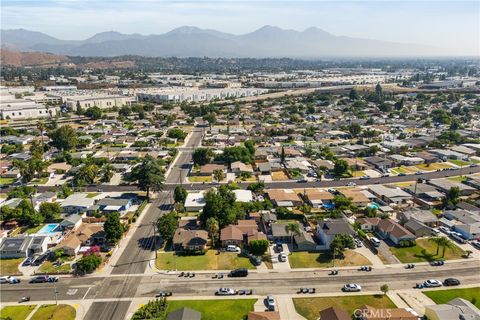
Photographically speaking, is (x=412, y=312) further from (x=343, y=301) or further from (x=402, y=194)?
(x=402, y=194)

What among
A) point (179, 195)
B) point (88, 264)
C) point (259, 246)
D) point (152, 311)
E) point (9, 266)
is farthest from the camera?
point (179, 195)

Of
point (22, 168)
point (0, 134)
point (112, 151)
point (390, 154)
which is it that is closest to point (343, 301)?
point (390, 154)

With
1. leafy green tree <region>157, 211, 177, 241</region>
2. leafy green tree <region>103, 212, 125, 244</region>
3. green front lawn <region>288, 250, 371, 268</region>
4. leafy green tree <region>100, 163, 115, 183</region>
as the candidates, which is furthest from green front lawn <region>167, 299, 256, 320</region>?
leafy green tree <region>100, 163, 115, 183</region>

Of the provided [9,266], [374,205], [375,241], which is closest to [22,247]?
[9,266]

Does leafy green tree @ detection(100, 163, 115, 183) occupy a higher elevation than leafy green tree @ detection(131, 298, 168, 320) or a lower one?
higher

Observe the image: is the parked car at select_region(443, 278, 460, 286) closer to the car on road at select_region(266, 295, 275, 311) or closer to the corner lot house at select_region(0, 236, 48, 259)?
the car on road at select_region(266, 295, 275, 311)

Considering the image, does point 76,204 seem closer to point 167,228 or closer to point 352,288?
point 167,228

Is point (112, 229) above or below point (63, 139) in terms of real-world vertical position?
below

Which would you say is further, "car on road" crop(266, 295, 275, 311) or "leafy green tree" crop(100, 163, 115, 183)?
"leafy green tree" crop(100, 163, 115, 183)
